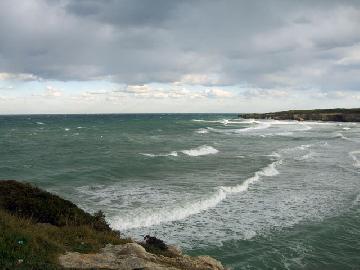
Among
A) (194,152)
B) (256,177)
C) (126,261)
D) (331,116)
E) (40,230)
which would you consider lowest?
(256,177)

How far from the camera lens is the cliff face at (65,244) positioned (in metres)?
9.80

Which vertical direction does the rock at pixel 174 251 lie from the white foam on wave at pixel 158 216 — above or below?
above

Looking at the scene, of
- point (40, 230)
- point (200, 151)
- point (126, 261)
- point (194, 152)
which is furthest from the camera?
point (200, 151)

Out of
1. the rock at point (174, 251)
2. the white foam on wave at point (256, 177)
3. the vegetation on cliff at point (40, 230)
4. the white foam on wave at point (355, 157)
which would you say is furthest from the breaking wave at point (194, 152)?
the rock at point (174, 251)

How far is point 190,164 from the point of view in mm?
39906

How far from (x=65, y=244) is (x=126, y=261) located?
7.02 feet

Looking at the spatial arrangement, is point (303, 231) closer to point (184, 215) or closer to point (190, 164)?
point (184, 215)

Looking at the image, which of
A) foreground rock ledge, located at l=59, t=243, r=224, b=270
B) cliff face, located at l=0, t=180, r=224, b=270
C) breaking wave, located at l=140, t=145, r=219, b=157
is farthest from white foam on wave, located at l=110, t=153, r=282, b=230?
breaking wave, located at l=140, t=145, r=219, b=157

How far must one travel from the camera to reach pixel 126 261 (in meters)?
10.3

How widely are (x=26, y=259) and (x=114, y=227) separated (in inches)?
407

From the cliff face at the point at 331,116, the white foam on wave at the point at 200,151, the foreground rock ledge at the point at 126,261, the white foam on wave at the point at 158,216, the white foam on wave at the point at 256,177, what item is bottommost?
the white foam on wave at the point at 158,216

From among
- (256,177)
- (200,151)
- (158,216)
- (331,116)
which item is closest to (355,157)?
(256,177)

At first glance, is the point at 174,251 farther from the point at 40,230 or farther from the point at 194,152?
the point at 194,152

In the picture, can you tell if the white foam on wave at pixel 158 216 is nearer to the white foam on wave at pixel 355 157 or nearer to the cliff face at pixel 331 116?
the white foam on wave at pixel 355 157
